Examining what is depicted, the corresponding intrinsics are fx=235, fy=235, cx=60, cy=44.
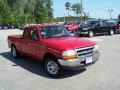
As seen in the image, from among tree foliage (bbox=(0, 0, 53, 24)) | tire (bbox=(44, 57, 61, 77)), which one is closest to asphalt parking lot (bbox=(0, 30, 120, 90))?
tire (bbox=(44, 57, 61, 77))

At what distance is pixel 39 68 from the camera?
9.12 m

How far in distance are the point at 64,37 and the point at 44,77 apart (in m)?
1.73

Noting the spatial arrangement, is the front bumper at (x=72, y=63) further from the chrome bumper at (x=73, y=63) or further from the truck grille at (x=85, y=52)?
the truck grille at (x=85, y=52)

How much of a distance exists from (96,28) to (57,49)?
696 inches

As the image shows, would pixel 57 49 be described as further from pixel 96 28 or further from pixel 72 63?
pixel 96 28

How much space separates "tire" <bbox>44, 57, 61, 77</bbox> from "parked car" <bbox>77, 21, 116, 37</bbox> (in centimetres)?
1634

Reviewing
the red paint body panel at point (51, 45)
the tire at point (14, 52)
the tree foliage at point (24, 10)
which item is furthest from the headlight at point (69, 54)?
the tree foliage at point (24, 10)

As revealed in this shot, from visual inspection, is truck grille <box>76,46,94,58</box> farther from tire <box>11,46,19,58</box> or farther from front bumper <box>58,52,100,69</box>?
tire <box>11,46,19,58</box>

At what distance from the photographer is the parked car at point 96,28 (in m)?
24.1

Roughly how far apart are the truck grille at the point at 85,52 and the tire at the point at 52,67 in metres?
0.76

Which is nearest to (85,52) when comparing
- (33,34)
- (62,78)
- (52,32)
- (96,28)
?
(62,78)

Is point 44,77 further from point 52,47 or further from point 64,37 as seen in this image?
point 64,37

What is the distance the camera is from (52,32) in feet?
28.9

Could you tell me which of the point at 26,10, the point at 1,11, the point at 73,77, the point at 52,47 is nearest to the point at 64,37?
the point at 52,47
